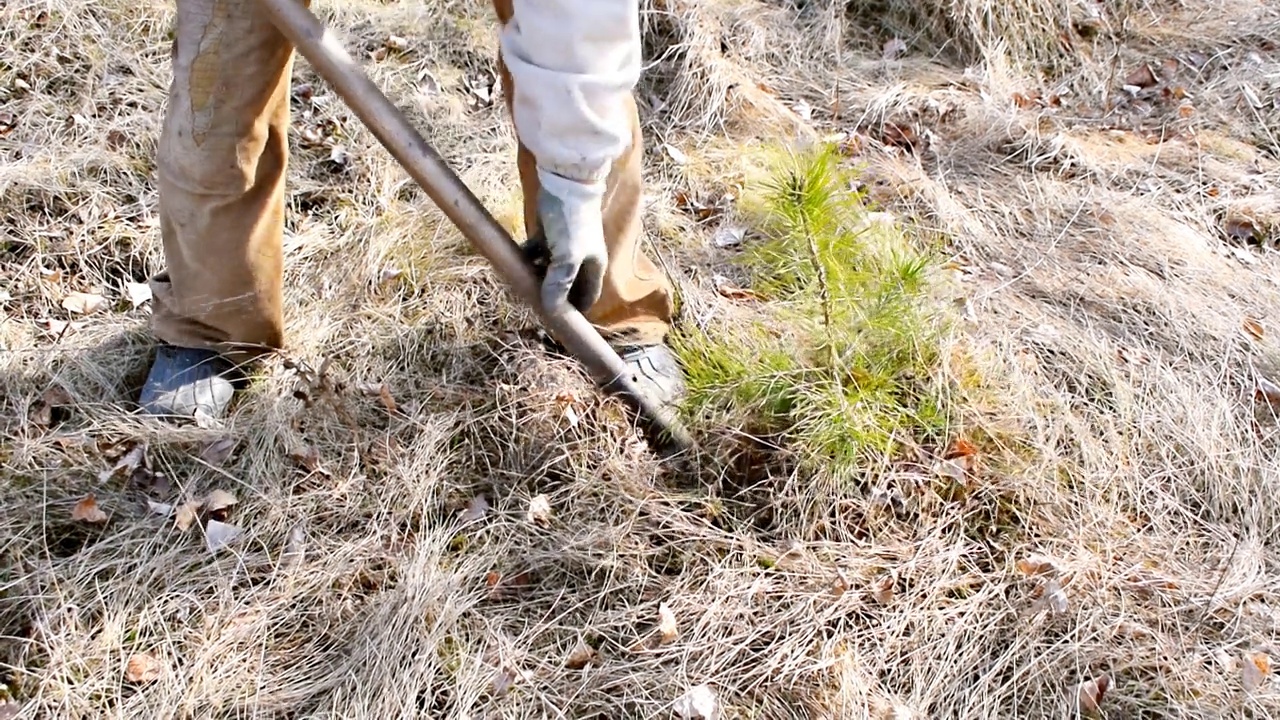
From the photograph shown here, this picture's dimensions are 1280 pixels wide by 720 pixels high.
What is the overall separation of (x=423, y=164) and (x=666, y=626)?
106 centimetres

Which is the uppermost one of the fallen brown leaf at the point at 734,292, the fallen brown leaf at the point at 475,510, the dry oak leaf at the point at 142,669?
the fallen brown leaf at the point at 475,510

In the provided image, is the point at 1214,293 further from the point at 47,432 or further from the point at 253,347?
the point at 47,432

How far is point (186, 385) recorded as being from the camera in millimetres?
2445

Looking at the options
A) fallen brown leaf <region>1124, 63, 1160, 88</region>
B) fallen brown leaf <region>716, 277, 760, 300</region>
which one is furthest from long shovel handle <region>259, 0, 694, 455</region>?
fallen brown leaf <region>1124, 63, 1160, 88</region>

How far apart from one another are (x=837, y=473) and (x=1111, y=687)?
673 mm

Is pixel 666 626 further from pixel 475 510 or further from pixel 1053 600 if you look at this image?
pixel 1053 600

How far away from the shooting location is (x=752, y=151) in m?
3.48

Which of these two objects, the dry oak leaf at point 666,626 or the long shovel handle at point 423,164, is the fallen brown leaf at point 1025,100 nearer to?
the long shovel handle at point 423,164

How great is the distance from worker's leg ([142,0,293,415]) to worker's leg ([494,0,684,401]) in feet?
1.79

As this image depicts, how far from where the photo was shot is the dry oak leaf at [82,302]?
2793mm

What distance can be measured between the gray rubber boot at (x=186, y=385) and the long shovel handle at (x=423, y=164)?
0.89 metres

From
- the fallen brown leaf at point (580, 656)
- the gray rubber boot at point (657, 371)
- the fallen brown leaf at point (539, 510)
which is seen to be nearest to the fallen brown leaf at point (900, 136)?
the gray rubber boot at point (657, 371)

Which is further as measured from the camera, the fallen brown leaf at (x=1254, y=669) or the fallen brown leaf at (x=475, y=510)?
the fallen brown leaf at (x=475, y=510)

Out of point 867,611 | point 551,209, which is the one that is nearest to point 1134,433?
point 867,611
